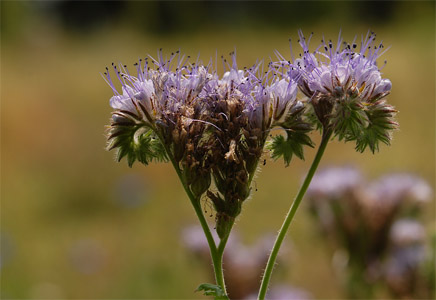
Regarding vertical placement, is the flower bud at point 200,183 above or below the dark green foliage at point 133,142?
below

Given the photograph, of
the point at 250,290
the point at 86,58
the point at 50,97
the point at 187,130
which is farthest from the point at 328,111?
the point at 86,58

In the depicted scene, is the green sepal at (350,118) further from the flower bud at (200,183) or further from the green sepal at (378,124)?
the flower bud at (200,183)

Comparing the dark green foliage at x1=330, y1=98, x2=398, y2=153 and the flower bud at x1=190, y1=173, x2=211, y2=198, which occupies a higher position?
the dark green foliage at x1=330, y1=98, x2=398, y2=153

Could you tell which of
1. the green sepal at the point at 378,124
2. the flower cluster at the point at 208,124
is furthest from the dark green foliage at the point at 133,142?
the green sepal at the point at 378,124

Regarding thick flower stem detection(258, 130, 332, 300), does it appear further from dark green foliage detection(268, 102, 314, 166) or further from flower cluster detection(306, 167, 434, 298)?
flower cluster detection(306, 167, 434, 298)

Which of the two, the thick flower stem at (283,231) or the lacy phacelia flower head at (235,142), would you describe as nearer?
the thick flower stem at (283,231)

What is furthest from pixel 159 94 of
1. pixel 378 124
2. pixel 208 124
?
pixel 378 124

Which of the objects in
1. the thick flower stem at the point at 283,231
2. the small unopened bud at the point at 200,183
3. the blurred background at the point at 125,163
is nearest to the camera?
the thick flower stem at the point at 283,231

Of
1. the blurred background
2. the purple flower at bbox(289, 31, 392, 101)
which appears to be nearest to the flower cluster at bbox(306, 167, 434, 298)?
the blurred background
